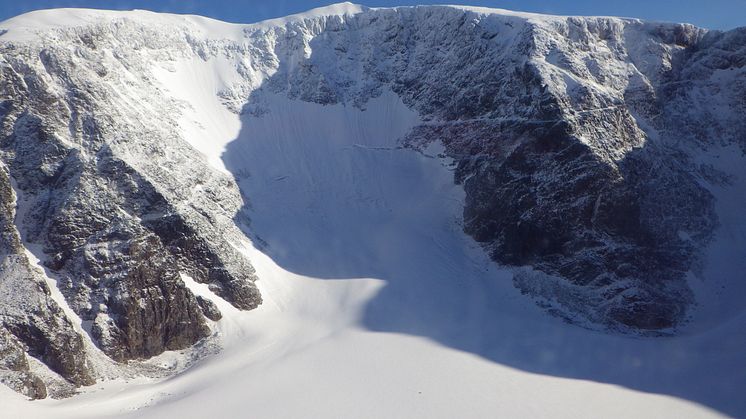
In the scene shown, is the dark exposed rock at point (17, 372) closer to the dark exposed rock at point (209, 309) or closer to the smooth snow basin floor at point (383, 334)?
the smooth snow basin floor at point (383, 334)

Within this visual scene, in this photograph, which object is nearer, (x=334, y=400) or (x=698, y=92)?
(x=334, y=400)

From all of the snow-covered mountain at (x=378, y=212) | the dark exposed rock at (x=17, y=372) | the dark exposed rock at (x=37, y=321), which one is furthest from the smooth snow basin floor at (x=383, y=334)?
the dark exposed rock at (x=37, y=321)

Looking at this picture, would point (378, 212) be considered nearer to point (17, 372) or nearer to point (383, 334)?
point (383, 334)

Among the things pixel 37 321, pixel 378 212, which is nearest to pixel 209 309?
pixel 37 321

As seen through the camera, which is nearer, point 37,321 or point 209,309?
point 37,321

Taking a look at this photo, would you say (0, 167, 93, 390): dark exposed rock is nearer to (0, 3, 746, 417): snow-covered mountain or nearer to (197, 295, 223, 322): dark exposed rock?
(0, 3, 746, 417): snow-covered mountain

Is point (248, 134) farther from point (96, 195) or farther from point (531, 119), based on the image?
point (531, 119)

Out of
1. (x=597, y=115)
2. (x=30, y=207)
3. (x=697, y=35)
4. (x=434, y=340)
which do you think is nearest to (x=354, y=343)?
(x=434, y=340)
